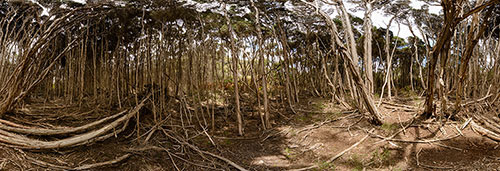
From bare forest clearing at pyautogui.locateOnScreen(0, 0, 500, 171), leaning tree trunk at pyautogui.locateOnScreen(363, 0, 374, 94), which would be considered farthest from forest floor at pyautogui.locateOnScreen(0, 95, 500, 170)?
leaning tree trunk at pyautogui.locateOnScreen(363, 0, 374, 94)

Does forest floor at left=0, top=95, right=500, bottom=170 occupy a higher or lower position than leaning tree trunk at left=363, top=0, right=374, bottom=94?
lower

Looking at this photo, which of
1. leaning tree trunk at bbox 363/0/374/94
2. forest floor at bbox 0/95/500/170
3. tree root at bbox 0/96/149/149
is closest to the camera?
forest floor at bbox 0/95/500/170

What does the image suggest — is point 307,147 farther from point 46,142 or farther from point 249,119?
point 46,142

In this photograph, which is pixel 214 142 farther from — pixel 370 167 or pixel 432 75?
pixel 432 75

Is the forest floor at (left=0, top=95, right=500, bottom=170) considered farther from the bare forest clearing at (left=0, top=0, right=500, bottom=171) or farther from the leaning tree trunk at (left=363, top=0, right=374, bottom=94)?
the leaning tree trunk at (left=363, top=0, right=374, bottom=94)

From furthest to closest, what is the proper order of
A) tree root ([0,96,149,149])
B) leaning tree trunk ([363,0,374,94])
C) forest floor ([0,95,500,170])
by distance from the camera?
1. leaning tree trunk ([363,0,374,94])
2. tree root ([0,96,149,149])
3. forest floor ([0,95,500,170])

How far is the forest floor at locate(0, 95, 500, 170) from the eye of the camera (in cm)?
318

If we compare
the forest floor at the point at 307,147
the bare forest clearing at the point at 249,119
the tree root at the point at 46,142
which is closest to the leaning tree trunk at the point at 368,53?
the bare forest clearing at the point at 249,119

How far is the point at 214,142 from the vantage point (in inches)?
179

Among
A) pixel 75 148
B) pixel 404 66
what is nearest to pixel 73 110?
pixel 75 148

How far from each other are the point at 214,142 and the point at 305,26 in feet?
14.3

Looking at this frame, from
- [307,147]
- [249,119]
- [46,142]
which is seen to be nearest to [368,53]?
[307,147]

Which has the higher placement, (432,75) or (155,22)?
(155,22)

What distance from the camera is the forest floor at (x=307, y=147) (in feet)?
10.4
